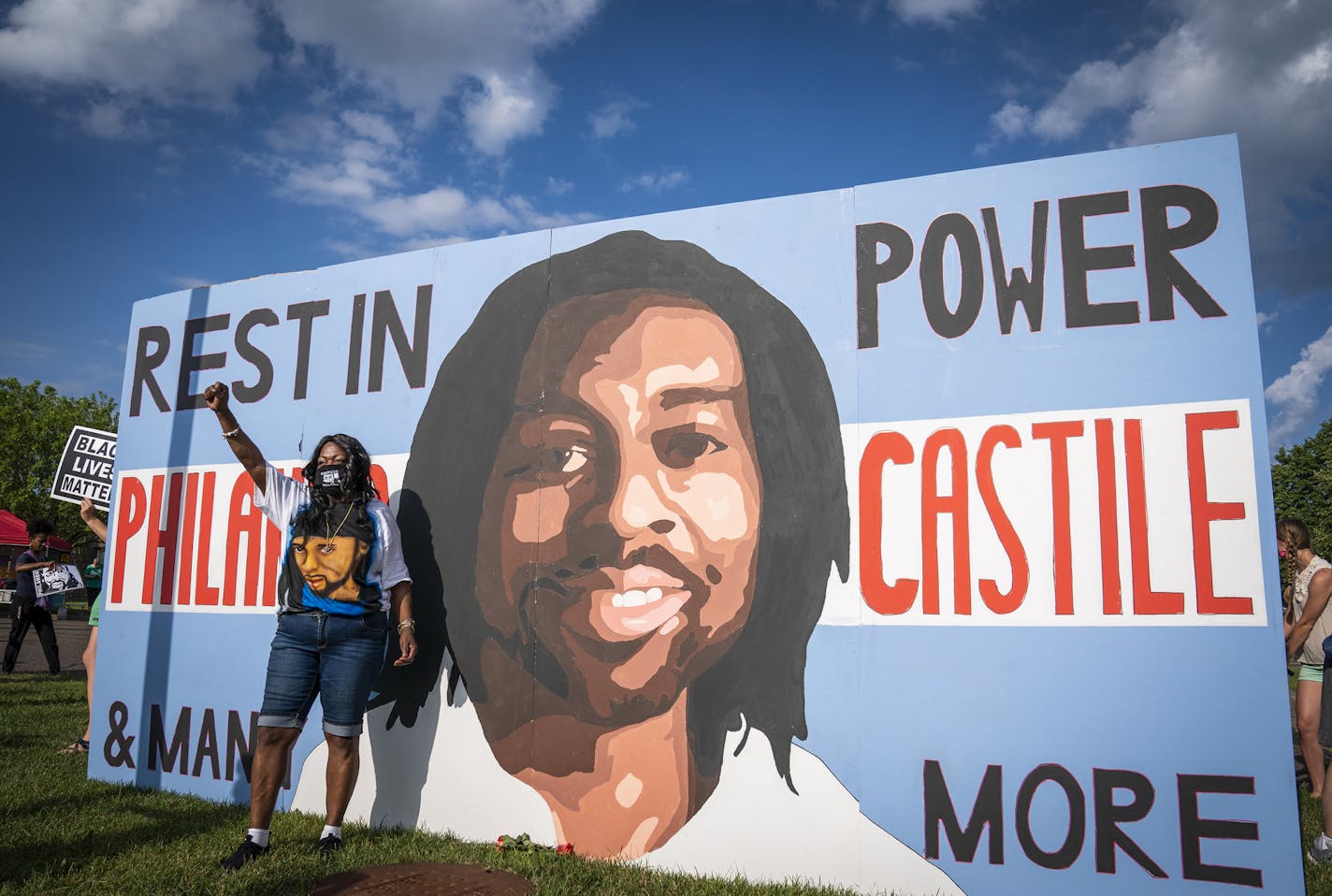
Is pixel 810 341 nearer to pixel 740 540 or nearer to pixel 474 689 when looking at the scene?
pixel 740 540

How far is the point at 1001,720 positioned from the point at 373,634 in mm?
2972

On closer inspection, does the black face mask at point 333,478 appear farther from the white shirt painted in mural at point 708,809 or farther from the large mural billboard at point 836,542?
the white shirt painted in mural at point 708,809

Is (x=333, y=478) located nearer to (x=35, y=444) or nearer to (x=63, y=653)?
(x=63, y=653)

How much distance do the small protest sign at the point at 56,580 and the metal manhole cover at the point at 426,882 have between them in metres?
7.04

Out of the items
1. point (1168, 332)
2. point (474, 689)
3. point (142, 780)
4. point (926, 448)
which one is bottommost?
point (142, 780)

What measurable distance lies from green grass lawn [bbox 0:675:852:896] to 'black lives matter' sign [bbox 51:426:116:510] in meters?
1.92

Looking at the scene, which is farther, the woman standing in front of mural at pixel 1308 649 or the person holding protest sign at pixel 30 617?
the person holding protest sign at pixel 30 617

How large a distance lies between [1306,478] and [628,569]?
4621 centimetres

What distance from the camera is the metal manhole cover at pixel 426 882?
3592mm

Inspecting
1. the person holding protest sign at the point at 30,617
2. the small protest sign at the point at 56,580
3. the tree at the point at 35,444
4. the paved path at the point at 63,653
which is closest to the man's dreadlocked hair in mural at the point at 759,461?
the small protest sign at the point at 56,580

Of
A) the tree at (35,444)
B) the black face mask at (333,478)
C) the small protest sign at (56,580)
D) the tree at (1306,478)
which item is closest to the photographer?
the black face mask at (333,478)

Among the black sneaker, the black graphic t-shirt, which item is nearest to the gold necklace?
the black graphic t-shirt

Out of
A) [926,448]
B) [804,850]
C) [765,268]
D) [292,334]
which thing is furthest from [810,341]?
[292,334]

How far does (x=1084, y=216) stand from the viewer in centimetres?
392
